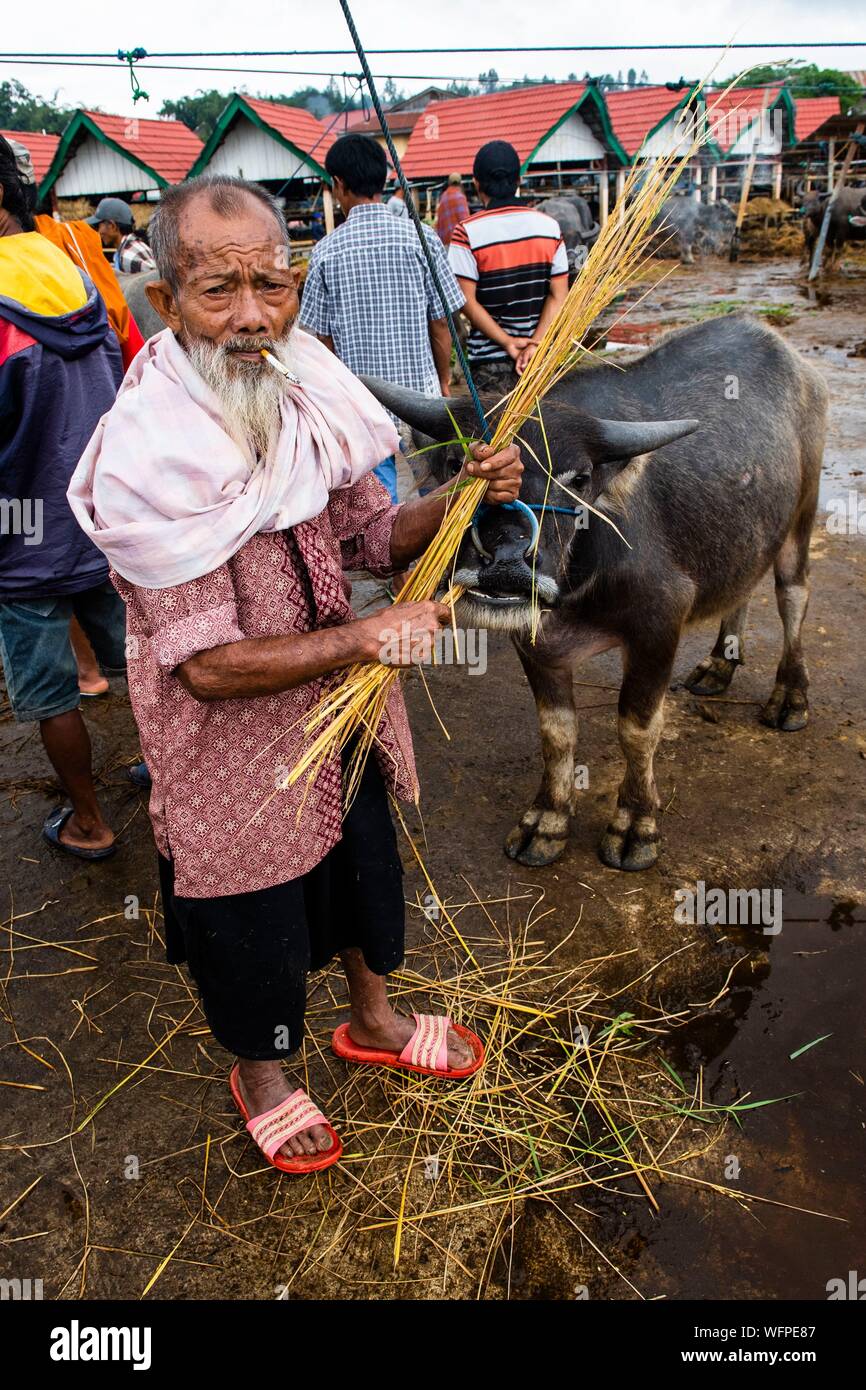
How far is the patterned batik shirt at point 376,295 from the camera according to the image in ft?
13.0

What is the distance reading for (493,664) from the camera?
4551 millimetres

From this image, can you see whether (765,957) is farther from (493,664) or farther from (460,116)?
(460,116)

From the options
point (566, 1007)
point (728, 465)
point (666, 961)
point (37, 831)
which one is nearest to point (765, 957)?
point (666, 961)

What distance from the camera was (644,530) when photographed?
295 cm

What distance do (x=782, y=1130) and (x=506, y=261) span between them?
3.91m

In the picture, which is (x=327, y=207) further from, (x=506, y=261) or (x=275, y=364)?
(x=275, y=364)

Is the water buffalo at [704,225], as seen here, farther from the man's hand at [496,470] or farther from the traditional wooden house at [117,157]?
the man's hand at [496,470]

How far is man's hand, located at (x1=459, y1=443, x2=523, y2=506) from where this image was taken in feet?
6.25

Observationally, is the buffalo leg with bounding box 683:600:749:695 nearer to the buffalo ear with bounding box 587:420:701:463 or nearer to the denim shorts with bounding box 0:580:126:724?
the buffalo ear with bounding box 587:420:701:463

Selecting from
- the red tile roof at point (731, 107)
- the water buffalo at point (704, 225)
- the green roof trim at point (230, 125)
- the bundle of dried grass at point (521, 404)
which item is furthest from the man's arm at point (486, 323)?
the green roof trim at point (230, 125)

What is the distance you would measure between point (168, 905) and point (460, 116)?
2769 centimetres

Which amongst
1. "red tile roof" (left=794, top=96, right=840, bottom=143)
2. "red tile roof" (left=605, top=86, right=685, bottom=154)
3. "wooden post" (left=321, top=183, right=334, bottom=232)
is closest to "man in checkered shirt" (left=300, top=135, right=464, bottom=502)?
"wooden post" (left=321, top=183, right=334, bottom=232)

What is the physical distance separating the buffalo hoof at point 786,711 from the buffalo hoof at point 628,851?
1.07 meters

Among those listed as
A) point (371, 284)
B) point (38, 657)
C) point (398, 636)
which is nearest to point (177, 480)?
point (398, 636)
